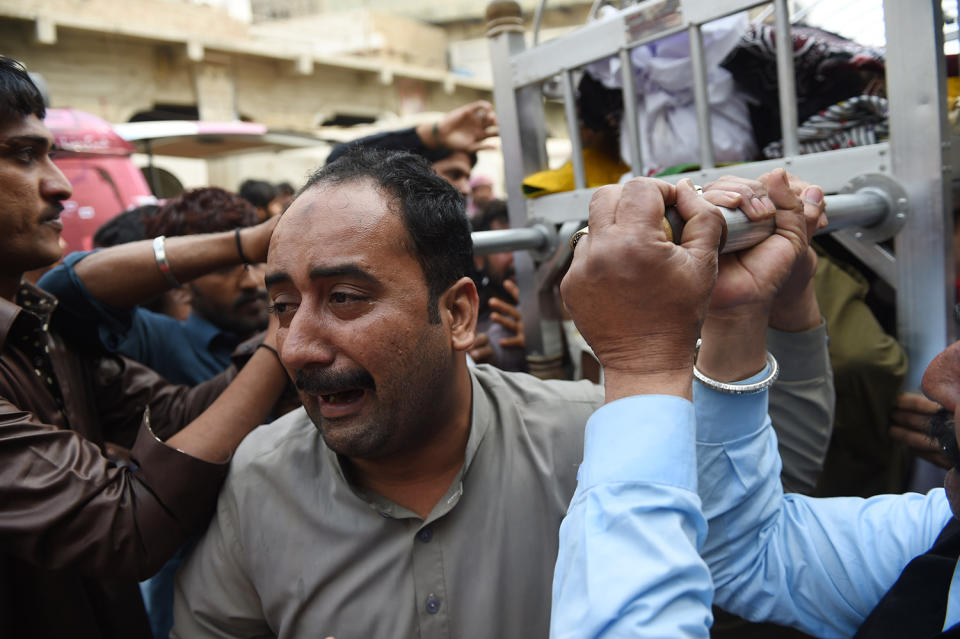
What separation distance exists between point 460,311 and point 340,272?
0.30m

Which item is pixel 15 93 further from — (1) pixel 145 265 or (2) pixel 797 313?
(2) pixel 797 313

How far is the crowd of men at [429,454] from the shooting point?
1036 mm

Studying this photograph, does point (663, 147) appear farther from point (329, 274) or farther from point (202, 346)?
point (202, 346)

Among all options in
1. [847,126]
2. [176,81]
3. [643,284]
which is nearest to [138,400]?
[643,284]

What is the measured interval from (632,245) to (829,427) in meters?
0.88

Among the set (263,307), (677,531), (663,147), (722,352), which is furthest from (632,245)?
(263,307)

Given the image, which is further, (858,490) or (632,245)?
(858,490)

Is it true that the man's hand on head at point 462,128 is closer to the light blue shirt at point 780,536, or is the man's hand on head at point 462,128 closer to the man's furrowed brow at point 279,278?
the man's furrowed brow at point 279,278

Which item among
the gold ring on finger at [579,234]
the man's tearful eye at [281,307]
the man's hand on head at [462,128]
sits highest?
the man's hand on head at [462,128]

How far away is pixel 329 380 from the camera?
1.24m

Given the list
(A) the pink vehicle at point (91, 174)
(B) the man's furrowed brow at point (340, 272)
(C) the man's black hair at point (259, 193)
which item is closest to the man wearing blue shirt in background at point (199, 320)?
(B) the man's furrowed brow at point (340, 272)

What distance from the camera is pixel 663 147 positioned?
2029 millimetres

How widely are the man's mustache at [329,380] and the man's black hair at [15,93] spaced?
38.3 inches

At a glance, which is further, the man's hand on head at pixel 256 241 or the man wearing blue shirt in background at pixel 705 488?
the man's hand on head at pixel 256 241
